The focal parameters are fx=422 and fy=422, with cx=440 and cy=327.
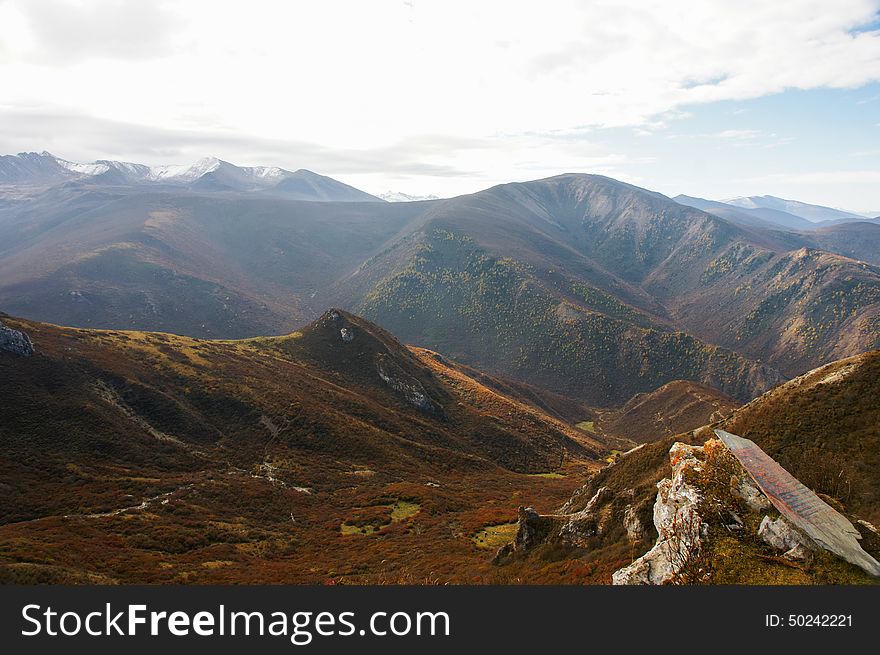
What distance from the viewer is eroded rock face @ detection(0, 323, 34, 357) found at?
67375 millimetres

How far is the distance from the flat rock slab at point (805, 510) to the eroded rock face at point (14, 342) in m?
94.5

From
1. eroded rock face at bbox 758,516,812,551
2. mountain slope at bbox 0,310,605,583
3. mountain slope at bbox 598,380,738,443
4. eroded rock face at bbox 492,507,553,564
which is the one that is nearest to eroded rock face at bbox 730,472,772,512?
eroded rock face at bbox 758,516,812,551

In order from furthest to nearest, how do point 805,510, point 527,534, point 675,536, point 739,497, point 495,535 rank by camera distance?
point 495,535 → point 527,534 → point 739,497 → point 675,536 → point 805,510

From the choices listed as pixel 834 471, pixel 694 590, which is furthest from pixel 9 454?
pixel 834 471

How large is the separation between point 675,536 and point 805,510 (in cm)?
501

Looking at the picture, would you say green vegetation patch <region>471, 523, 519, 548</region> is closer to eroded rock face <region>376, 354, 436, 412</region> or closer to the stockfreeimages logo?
the stockfreeimages logo

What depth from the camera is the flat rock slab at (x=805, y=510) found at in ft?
47.1

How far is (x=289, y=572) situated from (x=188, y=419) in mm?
48002

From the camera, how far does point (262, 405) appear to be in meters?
81.2

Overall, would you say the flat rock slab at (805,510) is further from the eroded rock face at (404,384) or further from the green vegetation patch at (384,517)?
the eroded rock face at (404,384)

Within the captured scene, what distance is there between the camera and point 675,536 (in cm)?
1745

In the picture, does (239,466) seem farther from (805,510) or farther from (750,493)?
(805,510)

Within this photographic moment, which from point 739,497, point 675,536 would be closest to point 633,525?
point 675,536

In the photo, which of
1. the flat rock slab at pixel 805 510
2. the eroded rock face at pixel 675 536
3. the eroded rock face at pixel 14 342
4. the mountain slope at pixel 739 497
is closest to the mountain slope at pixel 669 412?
the mountain slope at pixel 739 497
